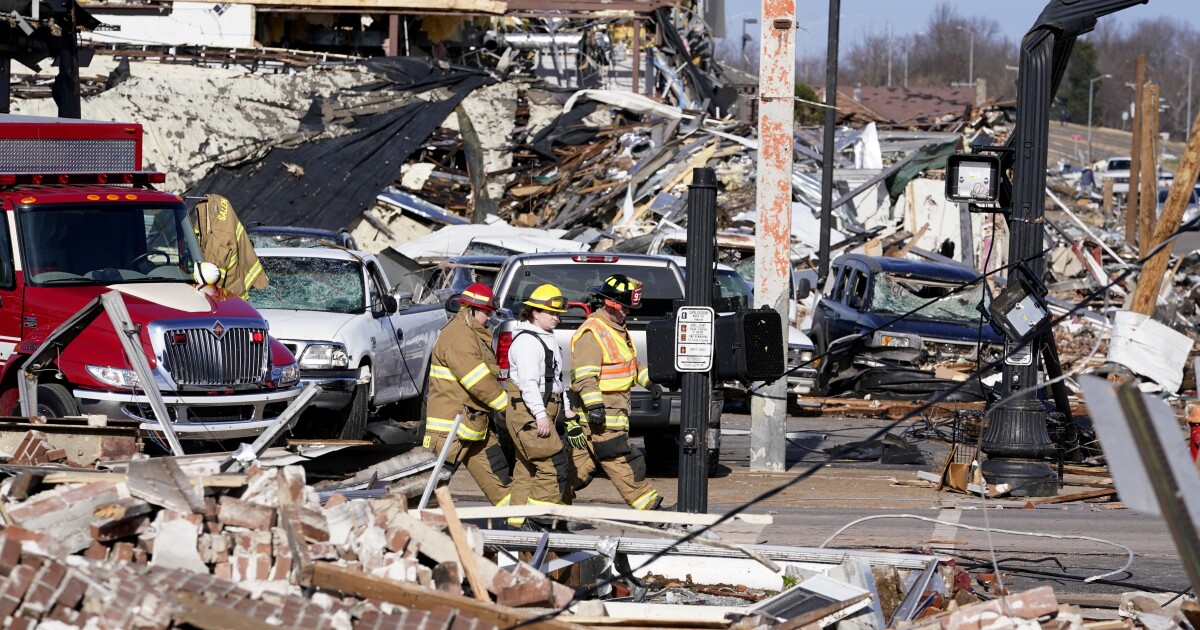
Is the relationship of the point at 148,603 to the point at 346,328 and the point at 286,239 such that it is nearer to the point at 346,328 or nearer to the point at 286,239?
the point at 346,328

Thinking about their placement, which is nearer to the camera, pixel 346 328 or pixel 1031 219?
pixel 1031 219

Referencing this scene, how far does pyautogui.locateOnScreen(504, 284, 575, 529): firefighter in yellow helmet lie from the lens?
9.55 m

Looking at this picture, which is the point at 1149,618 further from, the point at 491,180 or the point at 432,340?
the point at 491,180

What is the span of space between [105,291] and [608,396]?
4539 mm

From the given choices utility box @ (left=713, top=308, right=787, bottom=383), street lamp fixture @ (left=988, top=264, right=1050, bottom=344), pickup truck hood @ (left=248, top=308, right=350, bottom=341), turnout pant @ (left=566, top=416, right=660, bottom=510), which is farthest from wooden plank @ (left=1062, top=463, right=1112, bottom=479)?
pickup truck hood @ (left=248, top=308, right=350, bottom=341)

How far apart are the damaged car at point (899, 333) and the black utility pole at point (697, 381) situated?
310 inches

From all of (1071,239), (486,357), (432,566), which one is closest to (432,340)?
(486,357)

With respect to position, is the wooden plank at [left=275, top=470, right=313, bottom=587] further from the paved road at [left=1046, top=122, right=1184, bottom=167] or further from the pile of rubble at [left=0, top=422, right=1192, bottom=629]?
the paved road at [left=1046, top=122, right=1184, bottom=167]

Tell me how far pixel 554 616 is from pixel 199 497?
1.69m

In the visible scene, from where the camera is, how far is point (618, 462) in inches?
389

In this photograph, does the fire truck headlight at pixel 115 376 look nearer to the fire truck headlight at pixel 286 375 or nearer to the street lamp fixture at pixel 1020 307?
the fire truck headlight at pixel 286 375

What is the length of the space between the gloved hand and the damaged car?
25.8 feet

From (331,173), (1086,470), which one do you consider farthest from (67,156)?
(331,173)

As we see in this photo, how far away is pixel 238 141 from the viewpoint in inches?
1107
